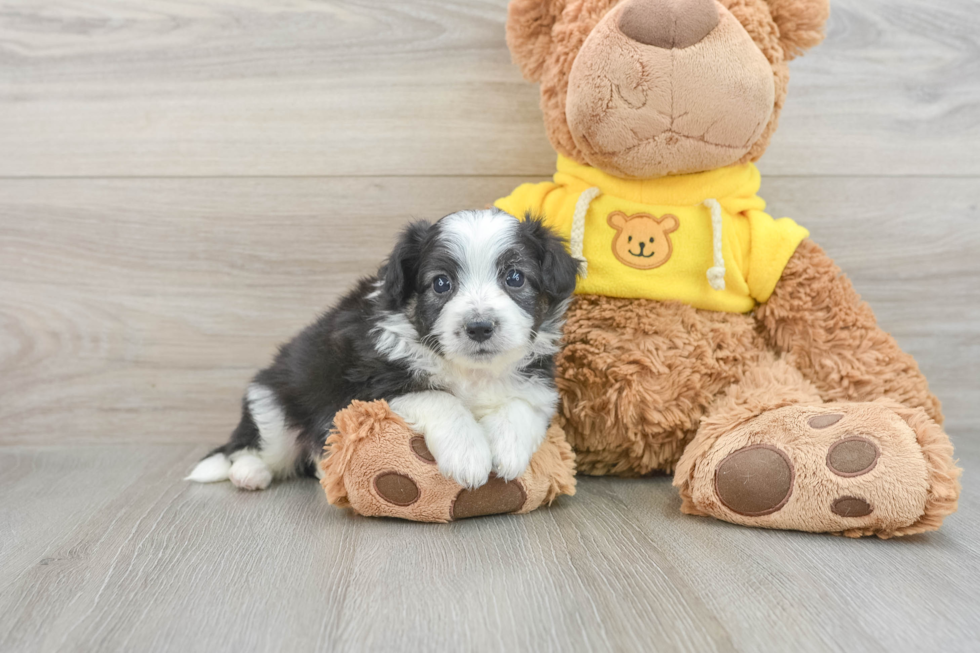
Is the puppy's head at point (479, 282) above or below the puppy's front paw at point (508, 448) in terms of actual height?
above

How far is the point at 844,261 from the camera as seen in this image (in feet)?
7.44

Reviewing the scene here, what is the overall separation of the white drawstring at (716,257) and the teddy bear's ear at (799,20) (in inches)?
17.6

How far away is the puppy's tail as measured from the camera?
1.92 metres

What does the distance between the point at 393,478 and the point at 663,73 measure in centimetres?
107

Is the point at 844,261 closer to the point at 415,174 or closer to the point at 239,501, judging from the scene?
the point at 415,174

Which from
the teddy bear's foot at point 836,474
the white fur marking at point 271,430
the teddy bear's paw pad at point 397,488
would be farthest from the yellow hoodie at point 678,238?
the white fur marking at point 271,430

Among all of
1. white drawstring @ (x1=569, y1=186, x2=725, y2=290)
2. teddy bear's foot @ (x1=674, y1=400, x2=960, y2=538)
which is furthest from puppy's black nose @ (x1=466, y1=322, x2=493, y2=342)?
teddy bear's foot @ (x1=674, y1=400, x2=960, y2=538)

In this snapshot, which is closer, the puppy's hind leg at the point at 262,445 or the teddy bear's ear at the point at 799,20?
the teddy bear's ear at the point at 799,20

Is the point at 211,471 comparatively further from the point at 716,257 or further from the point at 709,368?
the point at 716,257

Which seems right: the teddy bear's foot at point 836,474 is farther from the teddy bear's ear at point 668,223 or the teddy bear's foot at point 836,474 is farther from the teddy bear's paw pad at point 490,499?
the teddy bear's ear at point 668,223

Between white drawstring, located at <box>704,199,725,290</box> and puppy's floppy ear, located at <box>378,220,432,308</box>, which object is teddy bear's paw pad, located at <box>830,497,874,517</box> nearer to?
white drawstring, located at <box>704,199,725,290</box>

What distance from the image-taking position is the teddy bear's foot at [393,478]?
4.80ft

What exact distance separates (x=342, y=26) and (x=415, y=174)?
50 centimetres

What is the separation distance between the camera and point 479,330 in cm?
141
